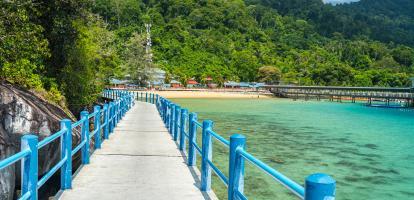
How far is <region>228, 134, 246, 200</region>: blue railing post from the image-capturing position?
5.12 meters

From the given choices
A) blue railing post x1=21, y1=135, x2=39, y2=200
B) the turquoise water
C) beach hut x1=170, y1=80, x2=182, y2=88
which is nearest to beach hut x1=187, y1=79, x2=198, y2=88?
beach hut x1=170, y1=80, x2=182, y2=88

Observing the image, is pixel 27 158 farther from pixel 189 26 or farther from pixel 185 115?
pixel 189 26

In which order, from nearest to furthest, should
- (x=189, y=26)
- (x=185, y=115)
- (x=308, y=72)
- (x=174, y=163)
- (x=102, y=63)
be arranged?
(x=174, y=163) < (x=185, y=115) < (x=102, y=63) < (x=308, y=72) < (x=189, y=26)

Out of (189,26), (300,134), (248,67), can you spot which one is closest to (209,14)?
(189,26)

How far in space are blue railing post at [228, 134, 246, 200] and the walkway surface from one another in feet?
5.89

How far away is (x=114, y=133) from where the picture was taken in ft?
53.1

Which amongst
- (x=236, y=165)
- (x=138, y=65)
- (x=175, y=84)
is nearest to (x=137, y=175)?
(x=236, y=165)

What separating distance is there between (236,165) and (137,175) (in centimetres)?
390

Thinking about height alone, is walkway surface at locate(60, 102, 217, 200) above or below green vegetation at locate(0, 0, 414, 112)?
below

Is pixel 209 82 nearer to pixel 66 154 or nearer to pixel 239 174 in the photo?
pixel 66 154

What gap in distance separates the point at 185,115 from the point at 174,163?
1.91 metres

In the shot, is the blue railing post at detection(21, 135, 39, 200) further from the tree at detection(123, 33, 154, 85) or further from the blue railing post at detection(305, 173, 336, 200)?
the tree at detection(123, 33, 154, 85)

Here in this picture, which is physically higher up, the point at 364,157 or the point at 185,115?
the point at 185,115

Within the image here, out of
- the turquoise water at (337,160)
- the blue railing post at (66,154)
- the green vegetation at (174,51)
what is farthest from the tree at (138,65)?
the blue railing post at (66,154)
